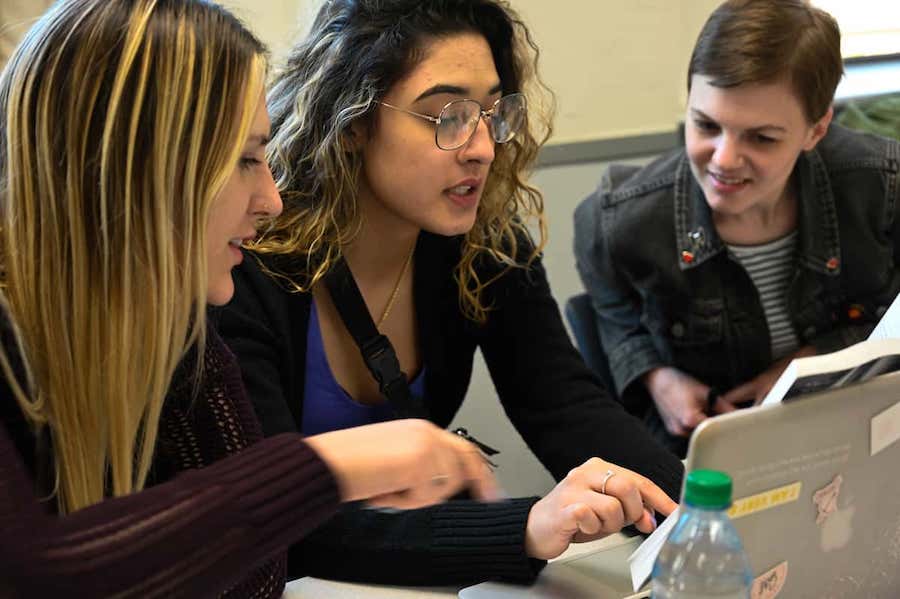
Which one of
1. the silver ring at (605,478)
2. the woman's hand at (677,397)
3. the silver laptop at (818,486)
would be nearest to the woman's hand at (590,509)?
the silver ring at (605,478)

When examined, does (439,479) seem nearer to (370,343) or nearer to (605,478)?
(605,478)

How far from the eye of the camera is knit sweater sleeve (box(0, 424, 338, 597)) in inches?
30.3

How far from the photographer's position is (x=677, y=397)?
1836 millimetres

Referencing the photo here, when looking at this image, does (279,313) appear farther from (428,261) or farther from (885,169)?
(885,169)

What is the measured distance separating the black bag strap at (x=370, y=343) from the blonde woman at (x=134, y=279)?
426 millimetres

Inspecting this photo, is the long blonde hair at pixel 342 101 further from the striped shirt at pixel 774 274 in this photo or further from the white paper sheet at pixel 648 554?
the white paper sheet at pixel 648 554

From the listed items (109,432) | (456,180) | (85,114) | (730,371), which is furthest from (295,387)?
(730,371)

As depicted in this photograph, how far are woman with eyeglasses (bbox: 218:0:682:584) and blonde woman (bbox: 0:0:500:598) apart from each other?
34 cm

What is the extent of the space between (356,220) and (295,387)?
246 millimetres

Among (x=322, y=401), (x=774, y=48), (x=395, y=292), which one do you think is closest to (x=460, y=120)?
(x=395, y=292)

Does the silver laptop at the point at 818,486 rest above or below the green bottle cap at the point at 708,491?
below

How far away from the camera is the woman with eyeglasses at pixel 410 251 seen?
1.44 m

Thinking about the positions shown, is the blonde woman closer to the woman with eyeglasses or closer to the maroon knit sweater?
the maroon knit sweater

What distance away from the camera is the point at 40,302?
0.95 metres
